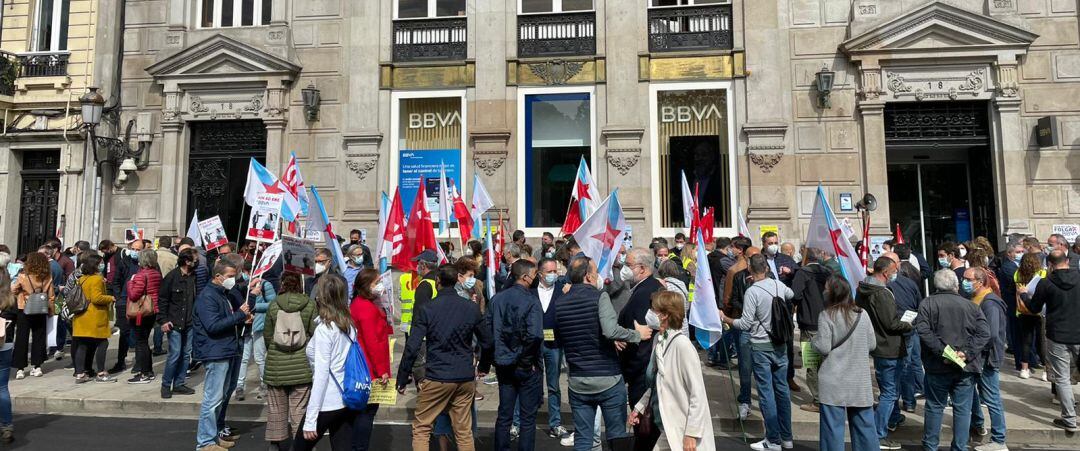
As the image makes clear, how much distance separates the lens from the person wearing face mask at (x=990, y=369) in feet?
21.7

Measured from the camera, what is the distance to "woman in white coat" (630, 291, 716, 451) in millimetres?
4664

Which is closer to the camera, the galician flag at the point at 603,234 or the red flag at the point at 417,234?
the galician flag at the point at 603,234

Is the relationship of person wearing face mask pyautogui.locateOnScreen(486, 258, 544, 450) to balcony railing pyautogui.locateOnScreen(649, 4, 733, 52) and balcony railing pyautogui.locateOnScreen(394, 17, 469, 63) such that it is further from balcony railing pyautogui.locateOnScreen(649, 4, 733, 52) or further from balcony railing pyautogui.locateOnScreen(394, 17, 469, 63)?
balcony railing pyautogui.locateOnScreen(394, 17, 469, 63)

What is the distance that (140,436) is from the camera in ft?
24.5

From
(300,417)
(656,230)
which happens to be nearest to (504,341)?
(300,417)

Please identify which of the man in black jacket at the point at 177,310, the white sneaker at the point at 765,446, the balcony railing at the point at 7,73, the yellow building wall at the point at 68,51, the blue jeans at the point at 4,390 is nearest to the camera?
the white sneaker at the point at 765,446

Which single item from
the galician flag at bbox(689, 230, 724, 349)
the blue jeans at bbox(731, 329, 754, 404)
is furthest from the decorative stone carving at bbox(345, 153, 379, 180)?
the blue jeans at bbox(731, 329, 754, 404)

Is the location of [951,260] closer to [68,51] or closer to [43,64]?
[68,51]

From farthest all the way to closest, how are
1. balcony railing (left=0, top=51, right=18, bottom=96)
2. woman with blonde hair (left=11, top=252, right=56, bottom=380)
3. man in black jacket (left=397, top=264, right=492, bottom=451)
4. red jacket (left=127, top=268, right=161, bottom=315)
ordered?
balcony railing (left=0, top=51, right=18, bottom=96), red jacket (left=127, top=268, right=161, bottom=315), woman with blonde hair (left=11, top=252, right=56, bottom=380), man in black jacket (left=397, top=264, right=492, bottom=451)

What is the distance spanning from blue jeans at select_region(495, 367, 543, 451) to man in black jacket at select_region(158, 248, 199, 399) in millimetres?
5448

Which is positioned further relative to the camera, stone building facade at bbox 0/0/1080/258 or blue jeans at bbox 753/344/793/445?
stone building facade at bbox 0/0/1080/258

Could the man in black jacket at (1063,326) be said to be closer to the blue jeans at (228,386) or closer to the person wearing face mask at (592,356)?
the person wearing face mask at (592,356)

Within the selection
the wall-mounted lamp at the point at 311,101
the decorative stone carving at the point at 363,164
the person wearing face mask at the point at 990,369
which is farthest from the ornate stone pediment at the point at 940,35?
the wall-mounted lamp at the point at 311,101

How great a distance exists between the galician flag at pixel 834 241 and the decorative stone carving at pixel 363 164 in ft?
35.3
